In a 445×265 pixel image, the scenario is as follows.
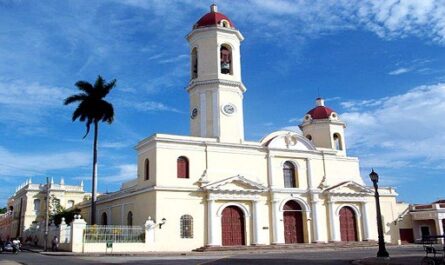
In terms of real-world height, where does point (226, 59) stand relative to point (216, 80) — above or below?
above

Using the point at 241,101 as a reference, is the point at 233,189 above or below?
below

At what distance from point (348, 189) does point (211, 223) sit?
43.4ft

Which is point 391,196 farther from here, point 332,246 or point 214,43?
point 214,43

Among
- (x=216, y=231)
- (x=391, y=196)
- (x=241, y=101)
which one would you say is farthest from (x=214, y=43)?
(x=391, y=196)

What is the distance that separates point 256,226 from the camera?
34.0 metres

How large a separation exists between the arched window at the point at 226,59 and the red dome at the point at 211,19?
1.99 m

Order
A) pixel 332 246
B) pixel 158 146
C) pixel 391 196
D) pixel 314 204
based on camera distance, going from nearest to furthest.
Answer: pixel 158 146
pixel 332 246
pixel 314 204
pixel 391 196

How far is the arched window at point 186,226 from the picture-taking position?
31.7 m

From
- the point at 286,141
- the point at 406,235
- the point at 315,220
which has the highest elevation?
the point at 286,141

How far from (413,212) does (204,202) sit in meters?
22.7

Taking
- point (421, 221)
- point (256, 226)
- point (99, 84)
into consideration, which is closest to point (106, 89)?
point (99, 84)

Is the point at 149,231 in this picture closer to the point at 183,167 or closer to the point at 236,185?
the point at 183,167

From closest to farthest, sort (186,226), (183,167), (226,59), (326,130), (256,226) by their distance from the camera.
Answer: (186,226) → (183,167) → (256,226) → (226,59) → (326,130)

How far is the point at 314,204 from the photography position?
36.9 metres
